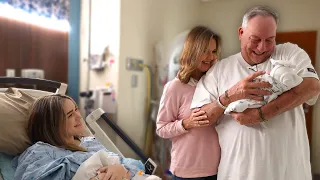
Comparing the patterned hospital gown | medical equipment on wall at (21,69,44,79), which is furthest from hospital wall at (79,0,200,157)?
the patterned hospital gown

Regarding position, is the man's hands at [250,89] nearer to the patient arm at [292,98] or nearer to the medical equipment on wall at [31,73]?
the patient arm at [292,98]

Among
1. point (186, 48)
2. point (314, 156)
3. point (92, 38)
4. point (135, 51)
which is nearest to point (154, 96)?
point (135, 51)

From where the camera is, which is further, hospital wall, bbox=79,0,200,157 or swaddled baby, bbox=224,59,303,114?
hospital wall, bbox=79,0,200,157

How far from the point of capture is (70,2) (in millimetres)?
2803

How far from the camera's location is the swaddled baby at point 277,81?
0.90 meters

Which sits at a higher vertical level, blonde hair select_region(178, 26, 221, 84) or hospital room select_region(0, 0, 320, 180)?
blonde hair select_region(178, 26, 221, 84)

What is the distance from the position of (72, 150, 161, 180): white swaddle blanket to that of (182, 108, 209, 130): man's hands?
10.4 inches

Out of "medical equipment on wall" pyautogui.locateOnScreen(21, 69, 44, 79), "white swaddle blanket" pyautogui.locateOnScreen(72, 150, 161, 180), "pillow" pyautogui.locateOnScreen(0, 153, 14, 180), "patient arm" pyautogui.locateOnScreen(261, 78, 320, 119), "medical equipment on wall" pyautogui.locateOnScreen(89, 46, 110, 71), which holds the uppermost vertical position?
"medical equipment on wall" pyautogui.locateOnScreen(89, 46, 110, 71)

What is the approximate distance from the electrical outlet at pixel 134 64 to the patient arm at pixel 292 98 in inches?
75.8

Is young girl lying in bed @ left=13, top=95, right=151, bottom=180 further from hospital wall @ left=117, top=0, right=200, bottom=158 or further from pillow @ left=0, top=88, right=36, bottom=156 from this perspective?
hospital wall @ left=117, top=0, right=200, bottom=158

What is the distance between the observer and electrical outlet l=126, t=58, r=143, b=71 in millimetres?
2763

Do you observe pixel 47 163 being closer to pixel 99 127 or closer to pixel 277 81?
pixel 99 127

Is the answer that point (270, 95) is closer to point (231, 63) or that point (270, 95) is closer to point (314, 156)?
point (231, 63)

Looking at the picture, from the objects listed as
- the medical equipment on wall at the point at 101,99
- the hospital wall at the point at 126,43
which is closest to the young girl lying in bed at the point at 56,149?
the medical equipment on wall at the point at 101,99
